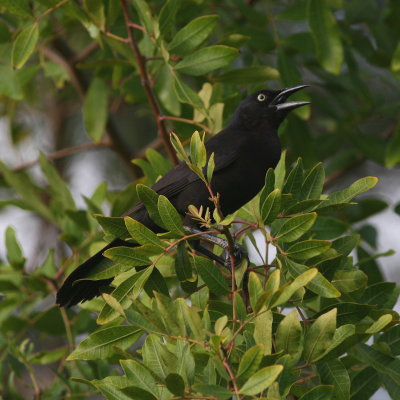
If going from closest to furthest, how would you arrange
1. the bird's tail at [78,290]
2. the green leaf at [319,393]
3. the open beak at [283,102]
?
the green leaf at [319,393] → the bird's tail at [78,290] → the open beak at [283,102]

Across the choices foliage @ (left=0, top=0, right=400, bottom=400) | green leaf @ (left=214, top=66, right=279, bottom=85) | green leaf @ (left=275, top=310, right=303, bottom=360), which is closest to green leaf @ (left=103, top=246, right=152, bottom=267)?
foliage @ (left=0, top=0, right=400, bottom=400)

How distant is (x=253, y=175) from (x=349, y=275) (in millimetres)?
909

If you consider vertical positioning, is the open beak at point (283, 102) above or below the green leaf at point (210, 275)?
below

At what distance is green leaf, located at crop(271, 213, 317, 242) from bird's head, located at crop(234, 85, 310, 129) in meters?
1.48

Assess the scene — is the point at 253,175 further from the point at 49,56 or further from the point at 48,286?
the point at 49,56

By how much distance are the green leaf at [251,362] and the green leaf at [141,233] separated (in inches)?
26.5

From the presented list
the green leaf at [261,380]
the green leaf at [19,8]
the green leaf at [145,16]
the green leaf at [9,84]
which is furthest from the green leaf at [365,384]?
the green leaf at [9,84]

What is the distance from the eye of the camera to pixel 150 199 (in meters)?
2.64

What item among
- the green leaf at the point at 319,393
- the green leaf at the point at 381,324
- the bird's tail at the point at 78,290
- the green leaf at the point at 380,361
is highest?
the green leaf at the point at 319,393

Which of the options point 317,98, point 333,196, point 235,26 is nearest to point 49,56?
point 235,26

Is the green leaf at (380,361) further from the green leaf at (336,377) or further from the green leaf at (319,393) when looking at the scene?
the green leaf at (319,393)

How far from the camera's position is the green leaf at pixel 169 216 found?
8.45 ft

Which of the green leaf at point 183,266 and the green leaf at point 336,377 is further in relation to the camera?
the green leaf at point 183,266

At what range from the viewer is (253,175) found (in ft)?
12.1
